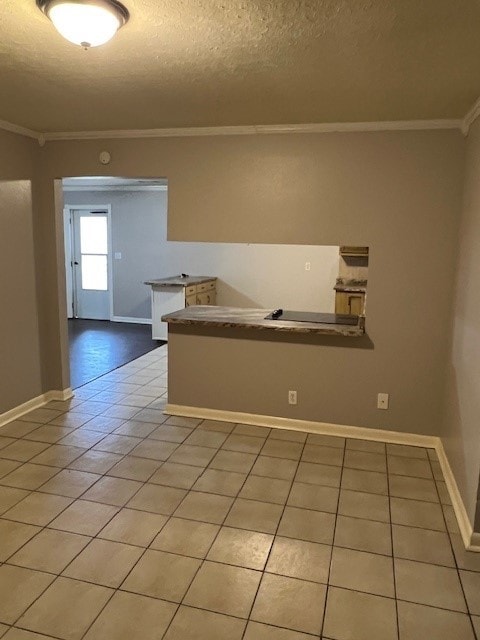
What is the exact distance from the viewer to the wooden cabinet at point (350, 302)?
6.03 meters

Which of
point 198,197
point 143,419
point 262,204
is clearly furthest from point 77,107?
point 143,419

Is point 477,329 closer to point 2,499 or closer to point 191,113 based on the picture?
point 191,113

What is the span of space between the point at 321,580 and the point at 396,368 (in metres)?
1.77

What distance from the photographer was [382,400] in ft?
11.7

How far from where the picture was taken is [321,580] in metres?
2.12

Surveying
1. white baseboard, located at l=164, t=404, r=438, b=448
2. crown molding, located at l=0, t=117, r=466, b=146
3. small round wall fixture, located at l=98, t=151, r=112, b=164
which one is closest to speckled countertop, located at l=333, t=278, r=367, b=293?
white baseboard, located at l=164, t=404, r=438, b=448

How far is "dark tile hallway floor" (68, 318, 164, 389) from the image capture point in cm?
536

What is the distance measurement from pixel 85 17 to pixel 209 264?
19.0ft

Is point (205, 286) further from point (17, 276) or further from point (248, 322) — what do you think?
point (17, 276)

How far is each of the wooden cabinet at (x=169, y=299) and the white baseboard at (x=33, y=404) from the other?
2.29 metres

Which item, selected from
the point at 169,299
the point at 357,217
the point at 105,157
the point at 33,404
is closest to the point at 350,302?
the point at 169,299

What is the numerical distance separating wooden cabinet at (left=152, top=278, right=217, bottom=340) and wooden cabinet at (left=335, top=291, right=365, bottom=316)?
1946 millimetres

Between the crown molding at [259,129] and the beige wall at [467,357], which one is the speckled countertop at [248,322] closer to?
the beige wall at [467,357]

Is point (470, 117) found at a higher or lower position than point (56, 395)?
higher
